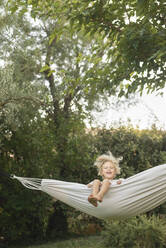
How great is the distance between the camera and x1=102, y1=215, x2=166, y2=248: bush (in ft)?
14.5

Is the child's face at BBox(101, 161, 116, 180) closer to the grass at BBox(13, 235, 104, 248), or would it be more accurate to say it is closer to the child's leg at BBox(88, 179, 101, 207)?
the child's leg at BBox(88, 179, 101, 207)

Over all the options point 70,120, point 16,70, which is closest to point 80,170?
point 70,120

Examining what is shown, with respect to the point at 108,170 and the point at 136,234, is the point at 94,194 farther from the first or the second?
the point at 136,234

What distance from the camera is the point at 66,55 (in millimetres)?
7070

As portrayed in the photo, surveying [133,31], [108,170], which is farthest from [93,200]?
[133,31]

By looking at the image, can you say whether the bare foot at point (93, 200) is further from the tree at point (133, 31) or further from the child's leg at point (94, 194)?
the tree at point (133, 31)

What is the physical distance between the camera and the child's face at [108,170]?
123 inches

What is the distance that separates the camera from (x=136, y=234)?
181 inches

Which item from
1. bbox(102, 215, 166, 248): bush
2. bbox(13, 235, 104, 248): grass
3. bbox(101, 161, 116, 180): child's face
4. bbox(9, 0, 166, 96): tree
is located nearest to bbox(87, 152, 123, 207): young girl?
bbox(101, 161, 116, 180): child's face

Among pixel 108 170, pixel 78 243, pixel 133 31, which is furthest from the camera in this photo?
pixel 78 243

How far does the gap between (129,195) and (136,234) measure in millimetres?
2172

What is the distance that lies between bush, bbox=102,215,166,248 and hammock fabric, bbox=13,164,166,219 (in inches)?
69.6

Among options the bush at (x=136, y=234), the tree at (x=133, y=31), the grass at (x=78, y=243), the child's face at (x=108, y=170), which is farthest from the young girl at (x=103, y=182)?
the grass at (x=78, y=243)

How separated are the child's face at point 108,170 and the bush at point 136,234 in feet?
5.39
